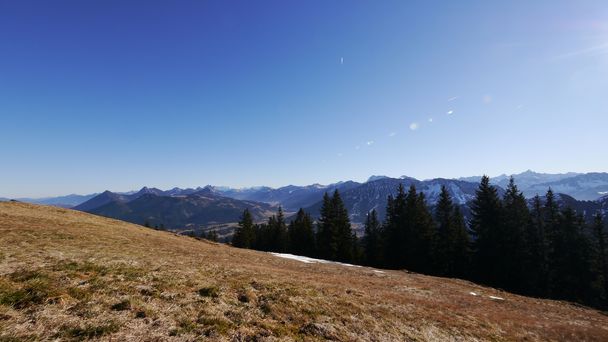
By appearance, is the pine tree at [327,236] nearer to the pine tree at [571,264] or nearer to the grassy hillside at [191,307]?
the pine tree at [571,264]

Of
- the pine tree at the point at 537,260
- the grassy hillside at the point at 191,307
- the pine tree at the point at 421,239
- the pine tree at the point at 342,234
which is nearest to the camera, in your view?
the grassy hillside at the point at 191,307

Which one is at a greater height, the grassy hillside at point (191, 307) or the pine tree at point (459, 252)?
the grassy hillside at point (191, 307)

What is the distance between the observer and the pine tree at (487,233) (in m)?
53.4

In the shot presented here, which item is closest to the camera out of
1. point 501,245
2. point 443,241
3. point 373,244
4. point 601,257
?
point 501,245

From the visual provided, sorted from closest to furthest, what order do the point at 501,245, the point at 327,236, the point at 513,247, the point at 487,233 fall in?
the point at 513,247 → the point at 501,245 → the point at 487,233 → the point at 327,236

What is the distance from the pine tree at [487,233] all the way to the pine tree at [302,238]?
3707 cm

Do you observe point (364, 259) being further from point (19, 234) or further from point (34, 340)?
point (34, 340)

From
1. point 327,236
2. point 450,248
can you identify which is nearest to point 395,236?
point 450,248

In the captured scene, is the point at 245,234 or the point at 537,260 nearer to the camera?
the point at 537,260

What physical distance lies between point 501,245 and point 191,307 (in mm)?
57622

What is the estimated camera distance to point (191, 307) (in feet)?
38.2

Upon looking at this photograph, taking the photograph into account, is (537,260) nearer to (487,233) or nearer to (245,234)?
(487,233)

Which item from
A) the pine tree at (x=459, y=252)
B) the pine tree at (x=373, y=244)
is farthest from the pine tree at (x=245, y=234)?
the pine tree at (x=459, y=252)

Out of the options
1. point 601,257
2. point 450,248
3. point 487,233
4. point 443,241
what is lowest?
point 601,257
